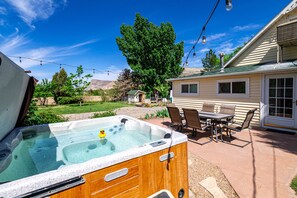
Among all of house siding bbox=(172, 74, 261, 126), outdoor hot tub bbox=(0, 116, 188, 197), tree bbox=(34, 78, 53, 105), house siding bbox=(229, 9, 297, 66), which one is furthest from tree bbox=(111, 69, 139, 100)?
outdoor hot tub bbox=(0, 116, 188, 197)

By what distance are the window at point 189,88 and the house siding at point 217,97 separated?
10.6 inches

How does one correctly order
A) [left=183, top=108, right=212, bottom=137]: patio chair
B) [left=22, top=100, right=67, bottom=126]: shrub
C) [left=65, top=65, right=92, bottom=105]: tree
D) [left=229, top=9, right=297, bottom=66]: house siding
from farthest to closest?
[left=65, top=65, right=92, bottom=105]: tree → [left=229, top=9, right=297, bottom=66]: house siding → [left=22, top=100, right=67, bottom=126]: shrub → [left=183, top=108, right=212, bottom=137]: patio chair

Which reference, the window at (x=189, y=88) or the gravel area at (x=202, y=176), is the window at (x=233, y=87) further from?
the gravel area at (x=202, y=176)

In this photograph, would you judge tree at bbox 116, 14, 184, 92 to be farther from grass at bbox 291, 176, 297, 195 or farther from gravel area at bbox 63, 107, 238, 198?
grass at bbox 291, 176, 297, 195

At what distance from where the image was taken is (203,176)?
322 cm

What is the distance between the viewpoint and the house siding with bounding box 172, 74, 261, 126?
716cm

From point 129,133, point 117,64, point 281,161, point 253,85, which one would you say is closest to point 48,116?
point 129,133

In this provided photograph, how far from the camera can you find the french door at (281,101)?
6273 millimetres

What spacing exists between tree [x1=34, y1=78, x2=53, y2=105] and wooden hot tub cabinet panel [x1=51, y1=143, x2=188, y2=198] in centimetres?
2479

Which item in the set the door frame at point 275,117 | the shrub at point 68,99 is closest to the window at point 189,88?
the door frame at point 275,117

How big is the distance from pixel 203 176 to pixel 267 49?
9.24m

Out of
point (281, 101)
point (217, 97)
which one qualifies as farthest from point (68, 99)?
point (281, 101)

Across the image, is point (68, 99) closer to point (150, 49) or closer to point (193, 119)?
point (150, 49)

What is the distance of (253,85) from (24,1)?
1122cm
